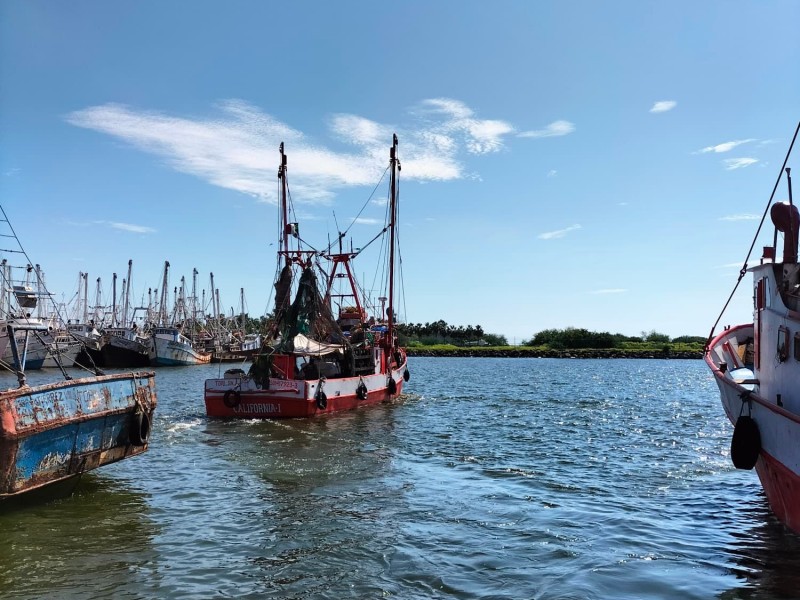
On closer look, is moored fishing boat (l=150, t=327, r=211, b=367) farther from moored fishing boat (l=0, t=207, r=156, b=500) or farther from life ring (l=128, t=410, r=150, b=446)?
life ring (l=128, t=410, r=150, b=446)

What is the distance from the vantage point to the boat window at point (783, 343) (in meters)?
9.69

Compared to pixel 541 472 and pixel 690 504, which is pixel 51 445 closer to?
pixel 541 472

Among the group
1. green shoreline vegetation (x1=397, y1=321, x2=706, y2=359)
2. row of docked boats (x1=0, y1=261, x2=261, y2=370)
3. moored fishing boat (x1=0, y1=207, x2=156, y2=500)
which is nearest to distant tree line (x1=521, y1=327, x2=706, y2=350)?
green shoreline vegetation (x1=397, y1=321, x2=706, y2=359)

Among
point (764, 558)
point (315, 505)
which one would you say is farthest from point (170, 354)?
point (764, 558)

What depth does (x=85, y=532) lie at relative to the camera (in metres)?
9.11

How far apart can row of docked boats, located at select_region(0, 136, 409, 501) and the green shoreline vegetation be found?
86.9 metres

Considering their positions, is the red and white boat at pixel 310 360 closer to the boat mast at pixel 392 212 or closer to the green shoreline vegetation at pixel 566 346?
the boat mast at pixel 392 212

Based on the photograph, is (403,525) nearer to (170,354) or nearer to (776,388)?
(776,388)

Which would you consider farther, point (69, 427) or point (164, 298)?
point (164, 298)

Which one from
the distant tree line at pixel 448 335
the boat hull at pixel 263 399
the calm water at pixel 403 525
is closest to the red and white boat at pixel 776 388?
the calm water at pixel 403 525

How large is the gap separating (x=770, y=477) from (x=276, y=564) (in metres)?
7.52

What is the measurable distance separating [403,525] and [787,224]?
26.8 feet

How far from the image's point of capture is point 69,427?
9.95 meters

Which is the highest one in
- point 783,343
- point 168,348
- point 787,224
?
point 787,224
